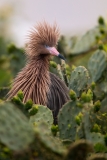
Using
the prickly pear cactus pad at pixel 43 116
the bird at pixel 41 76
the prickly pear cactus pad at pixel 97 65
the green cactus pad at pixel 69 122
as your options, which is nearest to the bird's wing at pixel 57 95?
the bird at pixel 41 76

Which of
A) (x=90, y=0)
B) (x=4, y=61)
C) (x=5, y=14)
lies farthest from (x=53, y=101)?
(x=90, y=0)

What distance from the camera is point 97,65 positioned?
5078mm

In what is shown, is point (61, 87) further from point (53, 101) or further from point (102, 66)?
point (102, 66)

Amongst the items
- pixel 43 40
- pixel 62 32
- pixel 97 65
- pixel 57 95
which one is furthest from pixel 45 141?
pixel 62 32

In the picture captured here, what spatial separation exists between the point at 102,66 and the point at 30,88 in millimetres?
821

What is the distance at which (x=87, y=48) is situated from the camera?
6.98 meters

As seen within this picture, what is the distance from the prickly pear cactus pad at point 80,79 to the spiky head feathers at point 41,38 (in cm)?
129

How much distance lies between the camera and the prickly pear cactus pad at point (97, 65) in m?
4.93

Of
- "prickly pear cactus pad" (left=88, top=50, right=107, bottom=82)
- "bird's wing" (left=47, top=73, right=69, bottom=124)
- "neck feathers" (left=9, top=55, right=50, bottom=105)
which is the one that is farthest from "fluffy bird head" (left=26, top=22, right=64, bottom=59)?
"prickly pear cactus pad" (left=88, top=50, right=107, bottom=82)

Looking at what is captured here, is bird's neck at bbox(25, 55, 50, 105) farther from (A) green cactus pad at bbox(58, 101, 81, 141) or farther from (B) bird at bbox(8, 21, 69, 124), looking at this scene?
(A) green cactus pad at bbox(58, 101, 81, 141)

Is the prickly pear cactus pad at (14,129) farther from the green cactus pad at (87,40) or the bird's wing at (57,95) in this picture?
the green cactus pad at (87,40)

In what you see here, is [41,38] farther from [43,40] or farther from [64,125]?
[64,125]

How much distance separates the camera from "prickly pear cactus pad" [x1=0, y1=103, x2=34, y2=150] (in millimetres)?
2713

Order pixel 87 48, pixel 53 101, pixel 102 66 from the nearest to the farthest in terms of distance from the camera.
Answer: pixel 102 66 < pixel 53 101 < pixel 87 48
